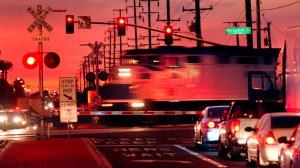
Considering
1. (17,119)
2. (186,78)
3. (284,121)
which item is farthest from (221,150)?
(17,119)

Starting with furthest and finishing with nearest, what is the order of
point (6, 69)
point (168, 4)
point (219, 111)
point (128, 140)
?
point (6, 69) < point (168, 4) < point (128, 140) < point (219, 111)

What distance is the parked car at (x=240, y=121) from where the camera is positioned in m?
25.3

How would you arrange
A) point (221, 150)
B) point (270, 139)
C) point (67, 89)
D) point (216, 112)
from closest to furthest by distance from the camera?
point (270, 139) < point (221, 150) < point (216, 112) < point (67, 89)

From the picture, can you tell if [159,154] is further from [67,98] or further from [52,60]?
[67,98]

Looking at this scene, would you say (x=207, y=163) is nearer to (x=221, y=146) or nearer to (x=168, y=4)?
(x=221, y=146)

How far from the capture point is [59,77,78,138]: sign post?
3478 cm

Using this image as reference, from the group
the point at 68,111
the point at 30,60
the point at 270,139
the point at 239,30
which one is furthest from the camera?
the point at 239,30

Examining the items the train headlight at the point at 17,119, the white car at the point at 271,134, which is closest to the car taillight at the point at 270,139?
the white car at the point at 271,134

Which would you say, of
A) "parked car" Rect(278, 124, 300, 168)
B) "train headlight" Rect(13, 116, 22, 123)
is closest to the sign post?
"parked car" Rect(278, 124, 300, 168)

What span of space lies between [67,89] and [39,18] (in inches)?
127

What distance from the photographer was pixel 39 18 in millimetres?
33438

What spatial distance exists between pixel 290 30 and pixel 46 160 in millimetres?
7706

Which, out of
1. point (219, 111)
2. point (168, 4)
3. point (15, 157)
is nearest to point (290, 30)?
point (219, 111)

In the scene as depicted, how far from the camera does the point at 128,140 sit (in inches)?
1511
